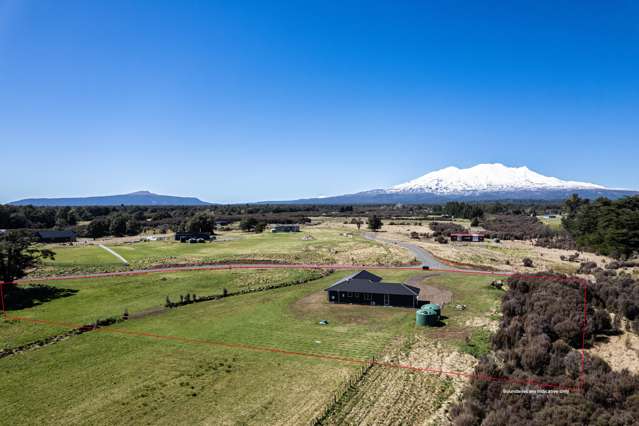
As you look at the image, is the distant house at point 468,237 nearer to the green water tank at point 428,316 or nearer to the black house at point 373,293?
the black house at point 373,293

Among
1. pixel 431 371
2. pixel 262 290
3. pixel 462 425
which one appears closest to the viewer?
pixel 462 425

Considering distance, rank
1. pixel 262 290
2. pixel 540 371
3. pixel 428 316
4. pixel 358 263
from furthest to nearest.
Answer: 1. pixel 358 263
2. pixel 262 290
3. pixel 428 316
4. pixel 540 371

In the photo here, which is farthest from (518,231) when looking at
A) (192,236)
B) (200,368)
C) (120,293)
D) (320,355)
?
(200,368)

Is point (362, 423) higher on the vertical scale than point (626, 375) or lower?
lower

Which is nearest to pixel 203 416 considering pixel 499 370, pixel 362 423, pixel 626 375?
pixel 362 423

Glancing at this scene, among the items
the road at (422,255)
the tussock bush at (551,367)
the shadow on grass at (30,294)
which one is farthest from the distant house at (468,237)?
the shadow on grass at (30,294)

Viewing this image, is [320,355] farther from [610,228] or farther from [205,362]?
[610,228]

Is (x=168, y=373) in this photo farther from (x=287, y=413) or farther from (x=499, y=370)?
(x=499, y=370)

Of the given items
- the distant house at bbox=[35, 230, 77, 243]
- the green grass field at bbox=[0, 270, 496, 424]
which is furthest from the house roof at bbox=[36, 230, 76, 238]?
the green grass field at bbox=[0, 270, 496, 424]
